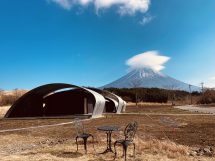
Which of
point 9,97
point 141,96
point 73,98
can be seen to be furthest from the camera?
point 141,96

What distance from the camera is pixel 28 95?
37.1 m

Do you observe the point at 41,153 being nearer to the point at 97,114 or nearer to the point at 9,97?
the point at 97,114

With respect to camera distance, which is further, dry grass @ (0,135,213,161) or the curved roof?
the curved roof

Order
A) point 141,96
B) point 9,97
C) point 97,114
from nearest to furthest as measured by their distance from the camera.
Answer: point 97,114, point 9,97, point 141,96

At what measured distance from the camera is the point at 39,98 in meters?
39.7

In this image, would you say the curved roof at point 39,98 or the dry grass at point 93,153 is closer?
the dry grass at point 93,153

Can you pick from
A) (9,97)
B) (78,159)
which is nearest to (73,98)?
(9,97)

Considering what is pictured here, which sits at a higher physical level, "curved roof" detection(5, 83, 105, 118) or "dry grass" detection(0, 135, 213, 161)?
"curved roof" detection(5, 83, 105, 118)

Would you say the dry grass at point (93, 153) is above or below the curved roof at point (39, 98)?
below

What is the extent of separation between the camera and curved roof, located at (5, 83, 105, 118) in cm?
3425

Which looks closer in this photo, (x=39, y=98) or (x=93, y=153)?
(x=93, y=153)

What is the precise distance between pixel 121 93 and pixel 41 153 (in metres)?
78.4

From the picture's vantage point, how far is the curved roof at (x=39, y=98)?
34250mm

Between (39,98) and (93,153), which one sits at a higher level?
(39,98)
